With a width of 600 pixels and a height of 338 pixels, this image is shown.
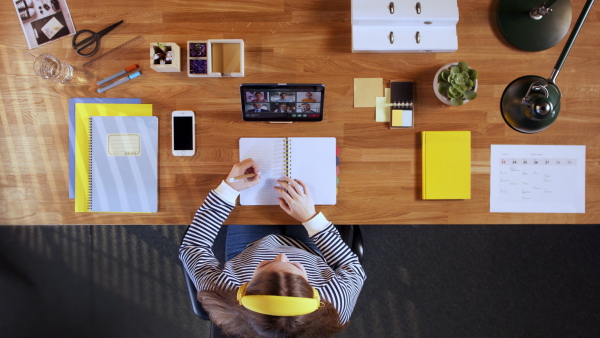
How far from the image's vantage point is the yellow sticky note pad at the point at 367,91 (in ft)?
3.91

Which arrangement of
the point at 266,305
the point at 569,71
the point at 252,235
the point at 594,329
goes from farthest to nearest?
the point at 594,329 < the point at 252,235 < the point at 569,71 < the point at 266,305

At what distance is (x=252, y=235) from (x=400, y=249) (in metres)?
0.84

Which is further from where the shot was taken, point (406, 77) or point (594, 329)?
point (594, 329)

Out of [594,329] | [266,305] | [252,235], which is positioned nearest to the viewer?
[266,305]

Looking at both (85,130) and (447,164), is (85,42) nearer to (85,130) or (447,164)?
(85,130)

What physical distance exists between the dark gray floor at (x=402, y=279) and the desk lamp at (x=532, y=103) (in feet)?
3.07

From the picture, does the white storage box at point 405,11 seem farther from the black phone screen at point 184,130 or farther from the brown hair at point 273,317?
the brown hair at point 273,317

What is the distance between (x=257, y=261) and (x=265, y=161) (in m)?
0.33

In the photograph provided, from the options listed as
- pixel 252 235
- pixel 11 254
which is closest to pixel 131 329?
pixel 11 254

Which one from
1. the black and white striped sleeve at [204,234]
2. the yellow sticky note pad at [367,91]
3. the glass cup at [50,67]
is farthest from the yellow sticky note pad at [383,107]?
the glass cup at [50,67]

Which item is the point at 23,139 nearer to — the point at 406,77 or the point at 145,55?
the point at 145,55

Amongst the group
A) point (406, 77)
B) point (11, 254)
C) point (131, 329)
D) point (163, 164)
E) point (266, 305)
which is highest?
point (406, 77)

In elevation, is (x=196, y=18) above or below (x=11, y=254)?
above

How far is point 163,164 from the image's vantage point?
1219mm
